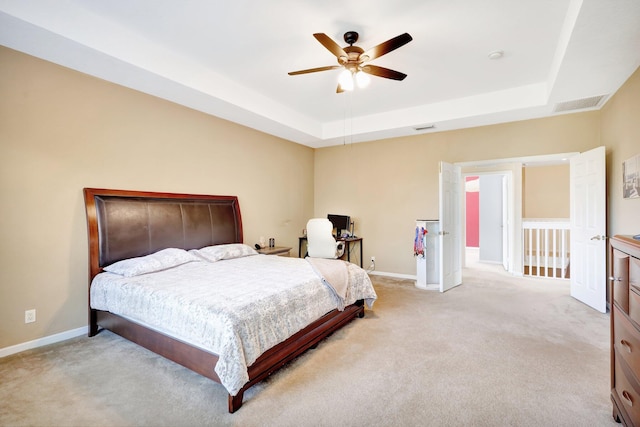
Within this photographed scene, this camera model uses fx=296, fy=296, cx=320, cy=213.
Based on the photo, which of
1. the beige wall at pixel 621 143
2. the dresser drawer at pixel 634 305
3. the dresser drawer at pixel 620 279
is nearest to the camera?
the dresser drawer at pixel 634 305

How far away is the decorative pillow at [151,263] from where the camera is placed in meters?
2.89

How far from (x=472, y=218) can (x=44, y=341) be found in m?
9.55

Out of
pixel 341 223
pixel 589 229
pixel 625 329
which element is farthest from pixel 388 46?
pixel 341 223

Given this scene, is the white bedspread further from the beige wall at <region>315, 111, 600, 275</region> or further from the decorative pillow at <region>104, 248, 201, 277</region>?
the beige wall at <region>315, 111, 600, 275</region>

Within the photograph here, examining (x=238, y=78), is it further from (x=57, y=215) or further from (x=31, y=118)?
(x=57, y=215)

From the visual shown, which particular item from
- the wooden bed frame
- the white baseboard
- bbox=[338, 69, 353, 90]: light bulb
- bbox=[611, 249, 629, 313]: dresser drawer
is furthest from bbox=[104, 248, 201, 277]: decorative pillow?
bbox=[611, 249, 629, 313]: dresser drawer

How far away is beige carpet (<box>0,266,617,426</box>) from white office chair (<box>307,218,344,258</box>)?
149 centimetres

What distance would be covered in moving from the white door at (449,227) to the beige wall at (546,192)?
293 cm

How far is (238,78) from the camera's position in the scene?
3.79 m

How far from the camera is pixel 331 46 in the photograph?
2479mm

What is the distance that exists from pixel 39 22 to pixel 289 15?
195 centimetres

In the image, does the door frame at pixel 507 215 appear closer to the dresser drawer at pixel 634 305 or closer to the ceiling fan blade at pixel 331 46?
the ceiling fan blade at pixel 331 46

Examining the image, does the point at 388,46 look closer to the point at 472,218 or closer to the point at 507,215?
the point at 507,215

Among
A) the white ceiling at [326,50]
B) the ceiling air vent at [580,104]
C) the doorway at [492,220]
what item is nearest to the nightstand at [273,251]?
the white ceiling at [326,50]
